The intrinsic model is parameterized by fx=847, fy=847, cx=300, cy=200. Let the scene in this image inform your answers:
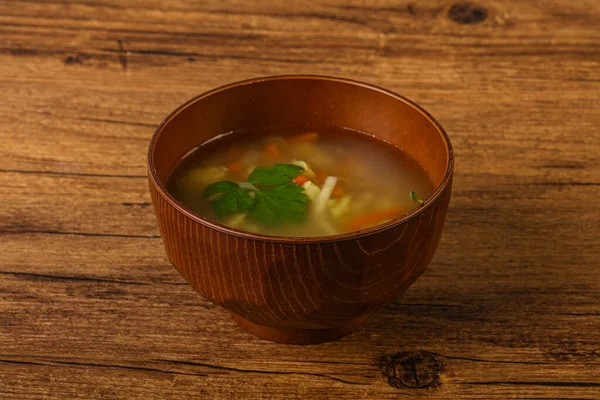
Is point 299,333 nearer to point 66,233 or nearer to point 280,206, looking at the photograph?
point 280,206

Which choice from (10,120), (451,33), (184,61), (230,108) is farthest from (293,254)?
(451,33)

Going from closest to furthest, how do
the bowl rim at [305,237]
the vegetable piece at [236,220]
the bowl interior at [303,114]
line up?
the bowl rim at [305,237] → the vegetable piece at [236,220] → the bowl interior at [303,114]

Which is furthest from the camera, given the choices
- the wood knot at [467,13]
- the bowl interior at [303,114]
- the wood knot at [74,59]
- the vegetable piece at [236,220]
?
the wood knot at [467,13]

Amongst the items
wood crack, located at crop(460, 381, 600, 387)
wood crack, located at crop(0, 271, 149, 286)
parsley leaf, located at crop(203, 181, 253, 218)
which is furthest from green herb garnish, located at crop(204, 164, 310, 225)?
wood crack, located at crop(460, 381, 600, 387)

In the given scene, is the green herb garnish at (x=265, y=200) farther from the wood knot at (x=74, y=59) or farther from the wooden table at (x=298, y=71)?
the wood knot at (x=74, y=59)

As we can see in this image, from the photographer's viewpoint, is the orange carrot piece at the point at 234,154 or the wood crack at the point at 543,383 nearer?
the wood crack at the point at 543,383

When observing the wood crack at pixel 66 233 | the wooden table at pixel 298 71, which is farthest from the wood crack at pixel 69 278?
the wood crack at pixel 66 233
